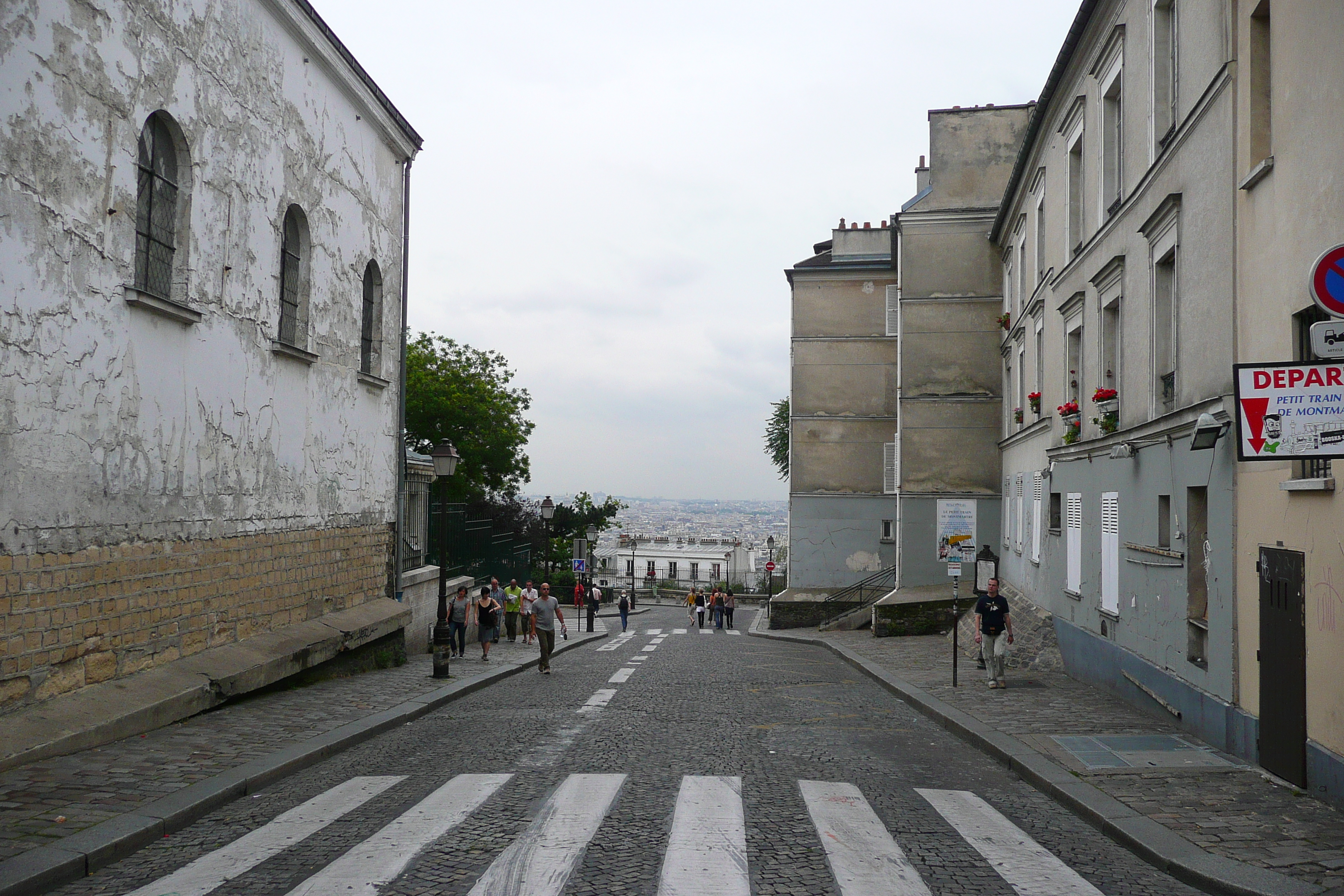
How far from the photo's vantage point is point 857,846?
21.2ft

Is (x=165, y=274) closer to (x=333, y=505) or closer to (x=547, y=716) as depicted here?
(x=333, y=505)

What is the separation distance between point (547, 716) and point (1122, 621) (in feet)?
23.8

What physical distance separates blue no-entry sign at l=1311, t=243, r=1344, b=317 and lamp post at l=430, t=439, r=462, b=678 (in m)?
12.6

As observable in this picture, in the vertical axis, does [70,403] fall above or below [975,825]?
above

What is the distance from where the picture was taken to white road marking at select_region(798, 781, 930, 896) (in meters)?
5.64

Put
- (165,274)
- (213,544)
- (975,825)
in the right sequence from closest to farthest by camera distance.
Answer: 1. (975,825)
2. (165,274)
3. (213,544)

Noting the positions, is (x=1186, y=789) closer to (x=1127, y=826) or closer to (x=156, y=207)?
(x=1127, y=826)

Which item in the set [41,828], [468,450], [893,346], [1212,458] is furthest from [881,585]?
[41,828]

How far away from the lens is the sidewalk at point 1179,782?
21.1 feet

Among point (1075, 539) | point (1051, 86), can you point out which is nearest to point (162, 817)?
point (1075, 539)

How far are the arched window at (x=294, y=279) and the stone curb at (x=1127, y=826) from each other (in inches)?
394

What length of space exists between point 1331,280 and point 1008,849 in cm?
384

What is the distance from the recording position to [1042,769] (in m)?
8.84

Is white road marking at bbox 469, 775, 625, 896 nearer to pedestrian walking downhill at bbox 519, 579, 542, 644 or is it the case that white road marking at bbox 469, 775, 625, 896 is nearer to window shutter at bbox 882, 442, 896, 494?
pedestrian walking downhill at bbox 519, 579, 542, 644
